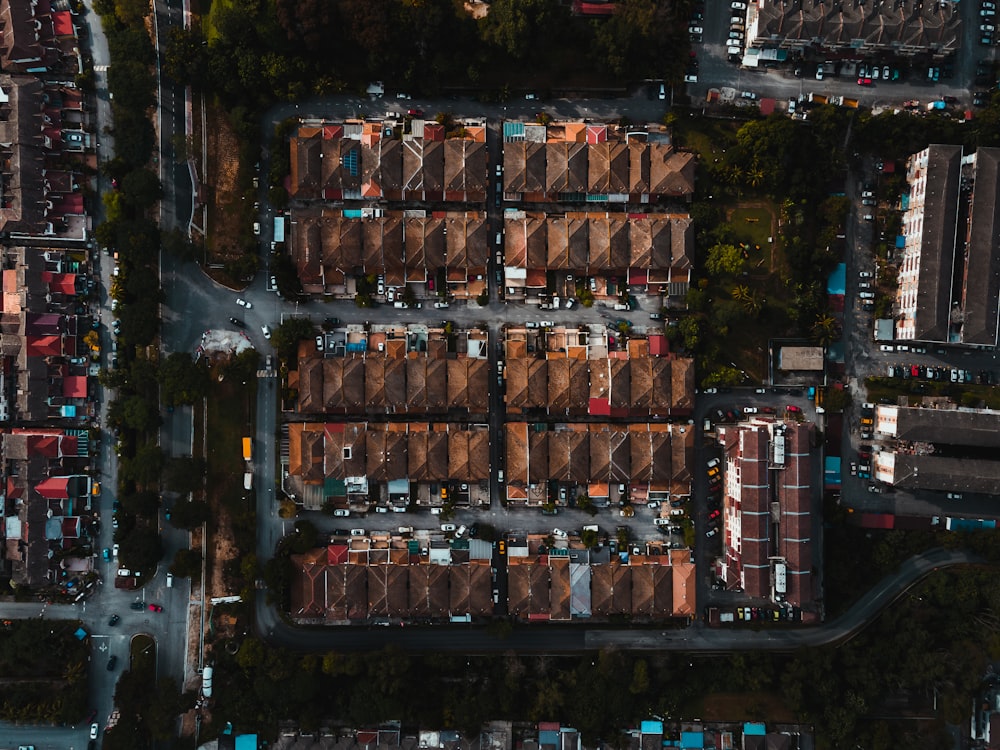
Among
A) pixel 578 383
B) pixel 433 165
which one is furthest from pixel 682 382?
pixel 433 165

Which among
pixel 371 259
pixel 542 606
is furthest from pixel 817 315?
pixel 371 259

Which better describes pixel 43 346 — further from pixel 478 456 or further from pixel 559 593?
pixel 559 593

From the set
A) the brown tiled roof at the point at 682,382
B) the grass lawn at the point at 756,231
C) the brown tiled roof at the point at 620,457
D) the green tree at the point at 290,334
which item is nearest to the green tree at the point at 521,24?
the grass lawn at the point at 756,231

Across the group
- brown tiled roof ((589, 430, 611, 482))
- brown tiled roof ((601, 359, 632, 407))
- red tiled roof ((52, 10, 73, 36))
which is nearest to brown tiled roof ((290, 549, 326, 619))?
brown tiled roof ((589, 430, 611, 482))

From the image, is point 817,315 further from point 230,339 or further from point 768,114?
point 230,339

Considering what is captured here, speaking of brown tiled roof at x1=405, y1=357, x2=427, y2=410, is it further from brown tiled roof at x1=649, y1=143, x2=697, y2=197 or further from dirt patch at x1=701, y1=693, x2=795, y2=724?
dirt patch at x1=701, y1=693, x2=795, y2=724

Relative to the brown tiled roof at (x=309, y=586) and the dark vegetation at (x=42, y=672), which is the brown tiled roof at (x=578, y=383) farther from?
the dark vegetation at (x=42, y=672)

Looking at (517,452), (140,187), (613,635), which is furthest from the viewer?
(613,635)
